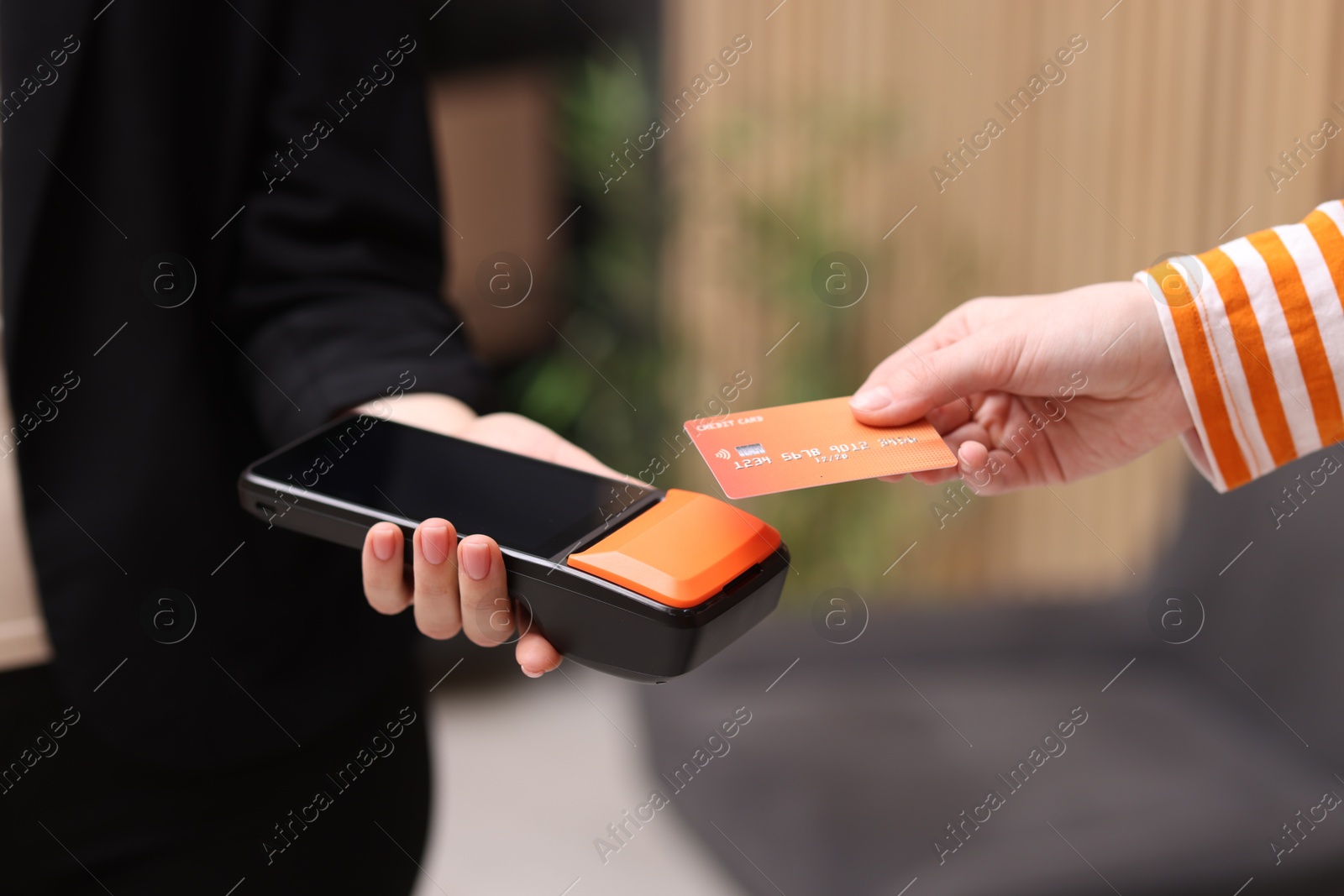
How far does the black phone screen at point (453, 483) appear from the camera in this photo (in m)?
0.61

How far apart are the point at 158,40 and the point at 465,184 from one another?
1.57 metres

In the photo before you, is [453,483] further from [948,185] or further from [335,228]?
[948,185]

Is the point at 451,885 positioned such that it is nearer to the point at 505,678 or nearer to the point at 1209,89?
the point at 505,678

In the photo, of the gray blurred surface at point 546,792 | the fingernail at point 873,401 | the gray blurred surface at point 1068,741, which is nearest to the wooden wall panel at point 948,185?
the gray blurred surface at point 1068,741

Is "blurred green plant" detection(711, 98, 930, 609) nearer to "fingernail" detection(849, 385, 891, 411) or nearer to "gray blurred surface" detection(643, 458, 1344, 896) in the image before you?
"gray blurred surface" detection(643, 458, 1344, 896)

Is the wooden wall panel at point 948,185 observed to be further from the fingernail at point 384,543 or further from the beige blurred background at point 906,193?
the fingernail at point 384,543

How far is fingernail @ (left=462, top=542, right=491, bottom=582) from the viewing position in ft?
1.89

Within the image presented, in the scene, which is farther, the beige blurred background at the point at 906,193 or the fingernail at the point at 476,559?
the beige blurred background at the point at 906,193

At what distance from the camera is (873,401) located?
675 mm

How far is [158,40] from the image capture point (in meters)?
0.63

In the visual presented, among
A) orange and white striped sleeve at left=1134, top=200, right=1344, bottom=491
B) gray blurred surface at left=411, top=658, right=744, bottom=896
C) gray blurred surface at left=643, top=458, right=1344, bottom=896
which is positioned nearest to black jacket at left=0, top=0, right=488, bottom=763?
gray blurred surface at left=411, top=658, right=744, bottom=896

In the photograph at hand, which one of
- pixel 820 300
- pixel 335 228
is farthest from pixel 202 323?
pixel 820 300

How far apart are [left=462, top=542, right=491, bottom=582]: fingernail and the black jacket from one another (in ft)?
0.62

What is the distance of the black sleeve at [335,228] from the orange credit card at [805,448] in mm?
242
